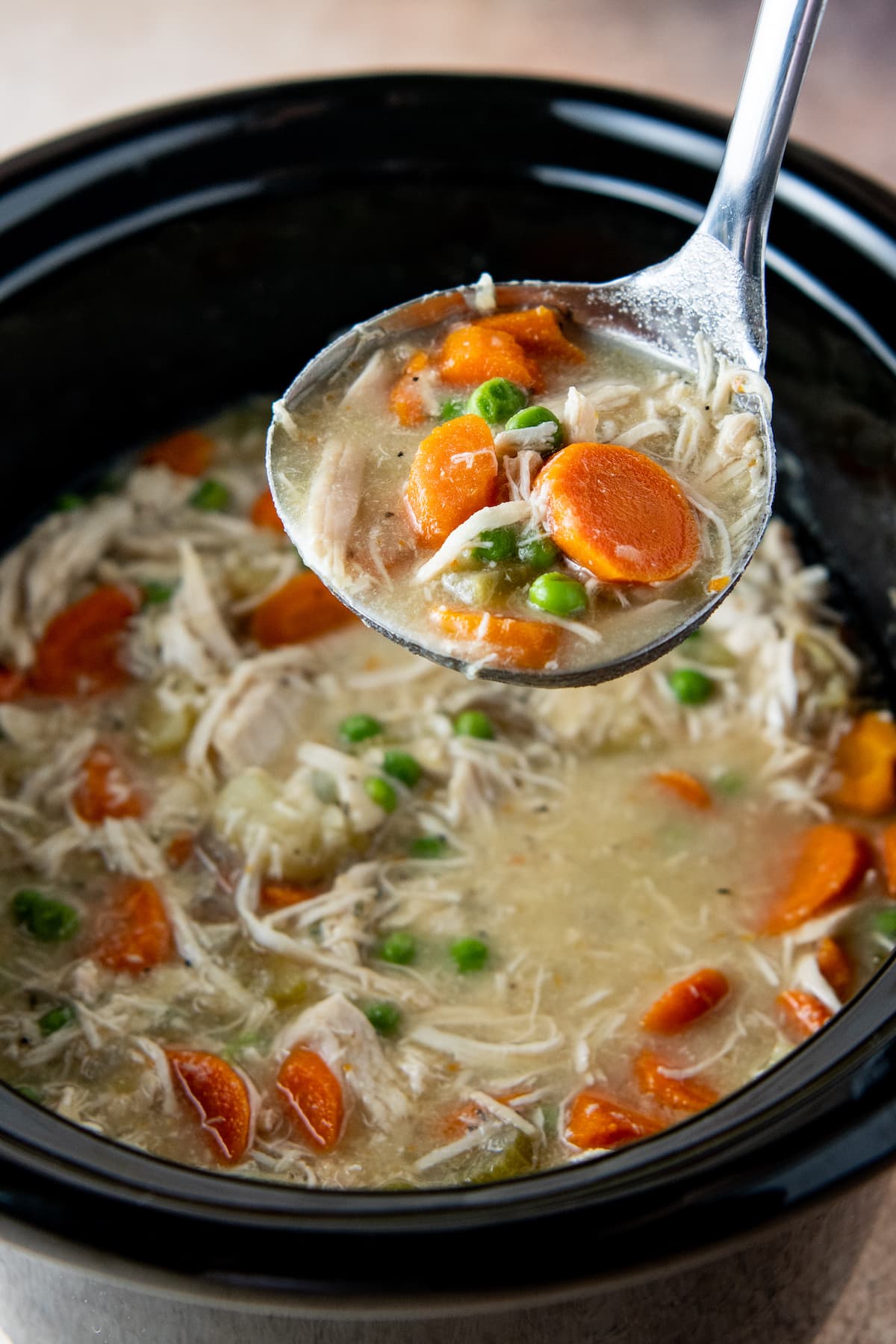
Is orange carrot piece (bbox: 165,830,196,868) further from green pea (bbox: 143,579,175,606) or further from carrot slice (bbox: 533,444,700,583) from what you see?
carrot slice (bbox: 533,444,700,583)

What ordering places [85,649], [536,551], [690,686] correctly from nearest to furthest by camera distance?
[536,551], [690,686], [85,649]

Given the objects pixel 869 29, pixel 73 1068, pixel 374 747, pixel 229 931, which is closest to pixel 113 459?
pixel 374 747

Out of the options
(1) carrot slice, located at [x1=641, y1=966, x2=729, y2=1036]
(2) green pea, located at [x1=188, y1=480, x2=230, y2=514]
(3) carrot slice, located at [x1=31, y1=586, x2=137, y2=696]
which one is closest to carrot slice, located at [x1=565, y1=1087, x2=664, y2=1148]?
(1) carrot slice, located at [x1=641, y1=966, x2=729, y2=1036]

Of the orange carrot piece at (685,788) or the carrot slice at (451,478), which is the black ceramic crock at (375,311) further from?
the carrot slice at (451,478)

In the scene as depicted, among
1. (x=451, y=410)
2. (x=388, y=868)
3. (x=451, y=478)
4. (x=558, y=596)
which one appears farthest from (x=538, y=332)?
(x=388, y=868)

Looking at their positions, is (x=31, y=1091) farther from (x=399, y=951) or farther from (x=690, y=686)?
(x=690, y=686)

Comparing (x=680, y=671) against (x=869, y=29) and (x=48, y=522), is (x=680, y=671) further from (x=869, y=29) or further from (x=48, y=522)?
(x=869, y=29)
